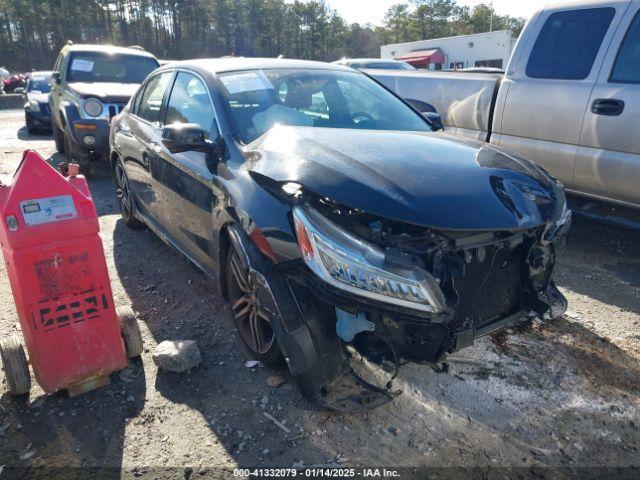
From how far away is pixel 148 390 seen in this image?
9.47ft

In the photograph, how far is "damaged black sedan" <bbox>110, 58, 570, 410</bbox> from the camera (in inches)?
87.3

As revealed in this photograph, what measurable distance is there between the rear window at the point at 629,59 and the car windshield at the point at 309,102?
1.76 metres

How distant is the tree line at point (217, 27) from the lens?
42.2 m

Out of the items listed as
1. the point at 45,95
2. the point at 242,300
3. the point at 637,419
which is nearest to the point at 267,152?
the point at 242,300

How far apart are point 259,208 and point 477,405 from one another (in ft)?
5.09

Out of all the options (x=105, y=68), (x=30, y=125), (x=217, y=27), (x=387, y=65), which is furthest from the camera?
(x=217, y=27)

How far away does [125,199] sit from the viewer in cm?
527

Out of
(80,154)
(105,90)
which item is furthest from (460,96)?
(80,154)

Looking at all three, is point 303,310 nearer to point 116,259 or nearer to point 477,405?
point 477,405

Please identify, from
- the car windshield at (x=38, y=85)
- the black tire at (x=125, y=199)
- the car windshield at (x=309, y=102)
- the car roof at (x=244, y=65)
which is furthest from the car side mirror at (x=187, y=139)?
the car windshield at (x=38, y=85)

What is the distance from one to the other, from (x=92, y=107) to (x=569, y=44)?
6291 mm

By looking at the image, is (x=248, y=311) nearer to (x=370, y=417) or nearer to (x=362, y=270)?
(x=370, y=417)

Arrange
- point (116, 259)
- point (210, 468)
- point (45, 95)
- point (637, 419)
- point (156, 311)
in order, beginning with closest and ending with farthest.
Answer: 1. point (210, 468)
2. point (637, 419)
3. point (156, 311)
4. point (116, 259)
5. point (45, 95)

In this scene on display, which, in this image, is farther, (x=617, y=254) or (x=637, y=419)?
(x=617, y=254)
